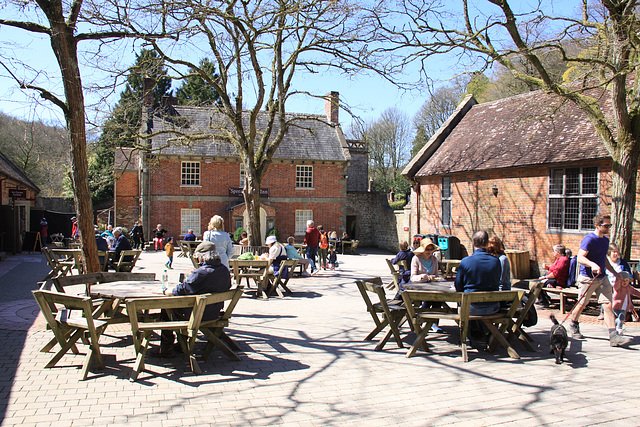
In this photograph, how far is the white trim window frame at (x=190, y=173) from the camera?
98.6 feet

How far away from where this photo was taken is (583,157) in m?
14.4

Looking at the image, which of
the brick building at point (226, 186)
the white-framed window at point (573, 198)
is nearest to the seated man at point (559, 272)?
the white-framed window at point (573, 198)

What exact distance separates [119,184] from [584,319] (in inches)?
1142

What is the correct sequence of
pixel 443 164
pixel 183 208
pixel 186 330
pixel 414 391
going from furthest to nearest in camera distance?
pixel 183 208 < pixel 443 164 < pixel 186 330 < pixel 414 391

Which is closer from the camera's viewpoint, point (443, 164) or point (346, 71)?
point (346, 71)

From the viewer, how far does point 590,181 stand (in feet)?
48.3

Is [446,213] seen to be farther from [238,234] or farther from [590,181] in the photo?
[238,234]

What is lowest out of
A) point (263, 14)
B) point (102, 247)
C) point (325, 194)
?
point (102, 247)

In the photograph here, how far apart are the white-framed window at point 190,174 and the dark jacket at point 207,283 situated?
976 inches

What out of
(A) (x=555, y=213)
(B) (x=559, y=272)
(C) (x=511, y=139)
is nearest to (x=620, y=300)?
(B) (x=559, y=272)

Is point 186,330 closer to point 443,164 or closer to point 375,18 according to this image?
point 375,18

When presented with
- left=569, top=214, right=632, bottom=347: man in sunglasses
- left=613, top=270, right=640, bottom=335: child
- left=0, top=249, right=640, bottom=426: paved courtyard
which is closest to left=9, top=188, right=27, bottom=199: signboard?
left=0, top=249, right=640, bottom=426: paved courtyard

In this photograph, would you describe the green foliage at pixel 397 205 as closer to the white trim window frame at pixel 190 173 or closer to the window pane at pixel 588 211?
the white trim window frame at pixel 190 173

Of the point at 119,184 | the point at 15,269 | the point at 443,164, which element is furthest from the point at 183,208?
the point at 443,164
